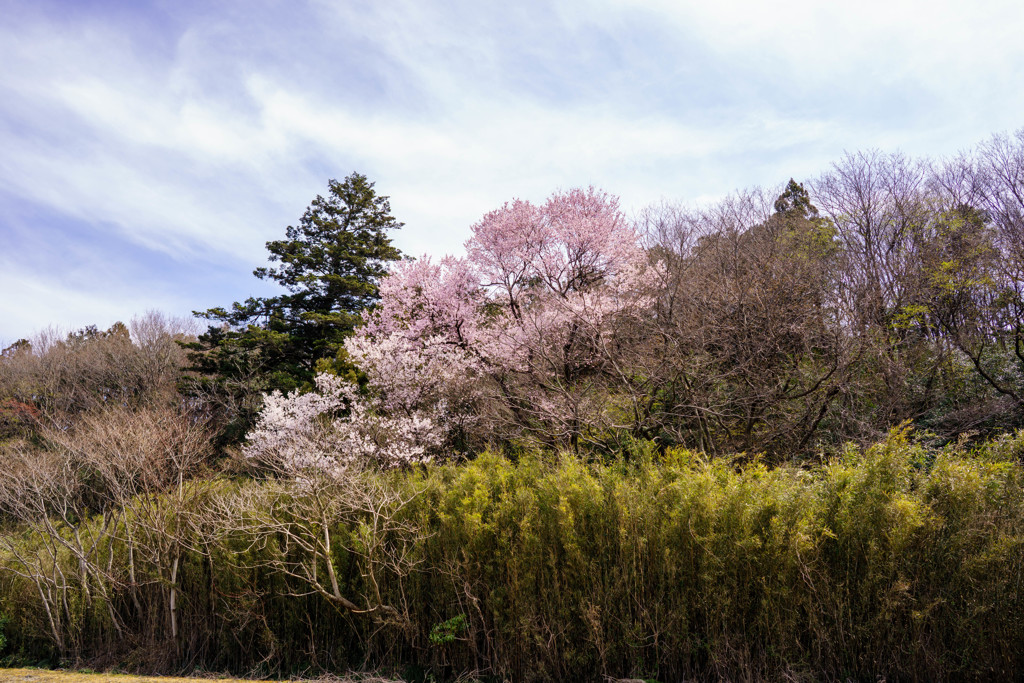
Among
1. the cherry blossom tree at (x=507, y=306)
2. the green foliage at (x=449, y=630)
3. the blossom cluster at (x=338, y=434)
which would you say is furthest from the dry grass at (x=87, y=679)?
the cherry blossom tree at (x=507, y=306)

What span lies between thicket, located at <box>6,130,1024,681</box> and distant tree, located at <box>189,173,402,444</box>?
743mm

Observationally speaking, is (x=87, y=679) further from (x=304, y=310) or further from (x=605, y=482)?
(x=304, y=310)

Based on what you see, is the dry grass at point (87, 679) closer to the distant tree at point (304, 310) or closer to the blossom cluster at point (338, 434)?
the blossom cluster at point (338, 434)

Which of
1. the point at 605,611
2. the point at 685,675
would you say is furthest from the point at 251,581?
the point at 685,675

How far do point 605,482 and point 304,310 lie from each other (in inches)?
737

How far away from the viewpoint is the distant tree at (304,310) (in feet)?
65.3

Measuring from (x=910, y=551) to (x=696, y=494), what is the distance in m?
1.62

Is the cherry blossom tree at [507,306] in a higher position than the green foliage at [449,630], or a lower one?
higher

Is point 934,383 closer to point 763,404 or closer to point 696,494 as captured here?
point 763,404

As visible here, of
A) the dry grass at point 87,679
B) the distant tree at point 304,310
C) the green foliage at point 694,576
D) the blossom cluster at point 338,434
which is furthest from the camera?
the distant tree at point 304,310

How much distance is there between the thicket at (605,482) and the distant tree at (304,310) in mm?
743

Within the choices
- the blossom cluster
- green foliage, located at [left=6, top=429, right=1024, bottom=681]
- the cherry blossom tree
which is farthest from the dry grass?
the cherry blossom tree

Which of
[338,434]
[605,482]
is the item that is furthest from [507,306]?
[605,482]

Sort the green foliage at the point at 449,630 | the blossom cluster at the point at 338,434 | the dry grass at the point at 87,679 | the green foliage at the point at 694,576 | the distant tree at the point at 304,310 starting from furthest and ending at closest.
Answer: the distant tree at the point at 304,310, the blossom cluster at the point at 338,434, the dry grass at the point at 87,679, the green foliage at the point at 449,630, the green foliage at the point at 694,576
